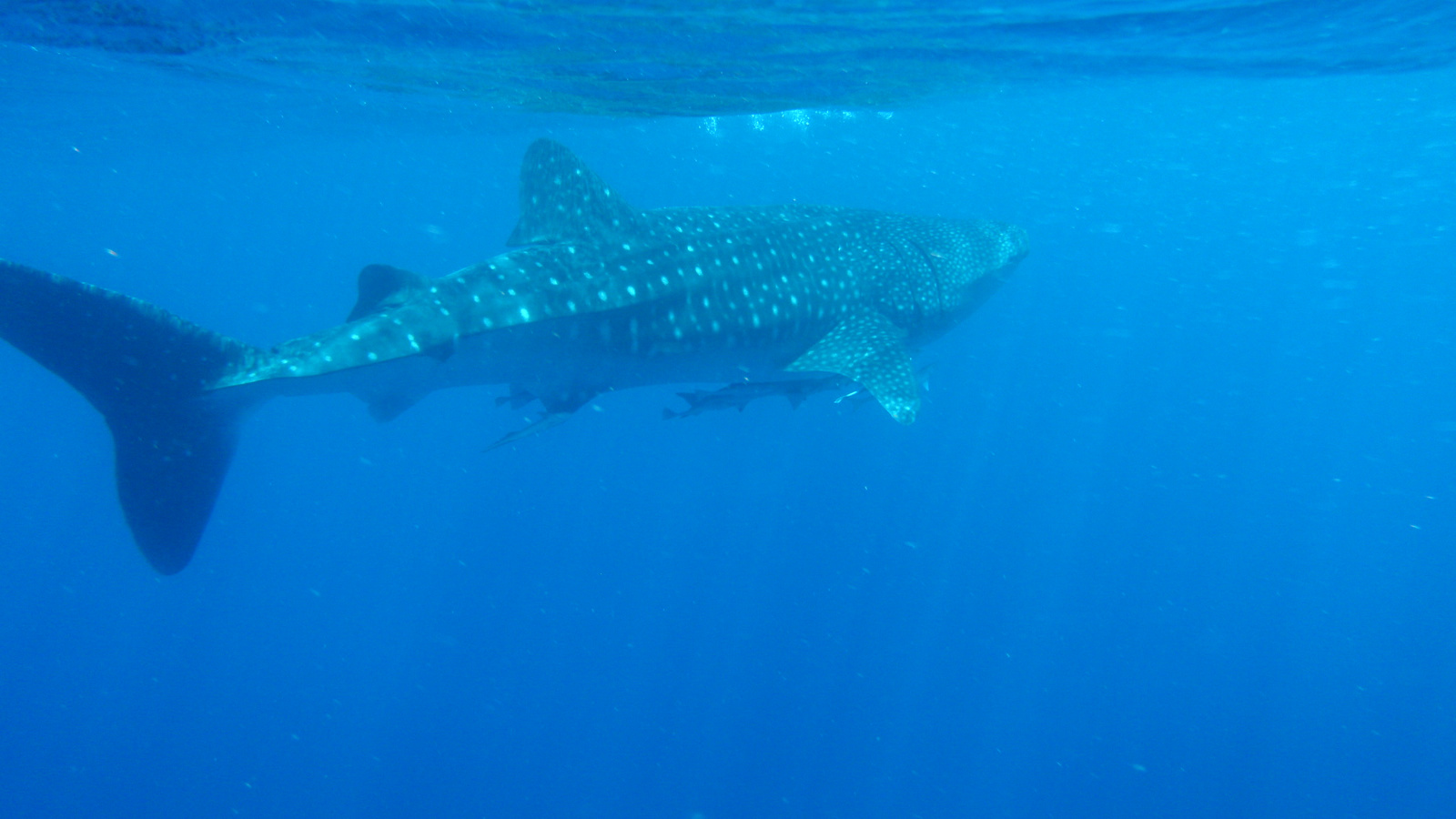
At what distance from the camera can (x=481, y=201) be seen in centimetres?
9150

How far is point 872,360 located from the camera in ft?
24.6

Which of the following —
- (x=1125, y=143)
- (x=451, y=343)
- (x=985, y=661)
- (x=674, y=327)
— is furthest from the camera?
(x=1125, y=143)

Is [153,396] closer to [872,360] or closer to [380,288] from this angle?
[380,288]

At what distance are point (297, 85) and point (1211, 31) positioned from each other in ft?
63.2

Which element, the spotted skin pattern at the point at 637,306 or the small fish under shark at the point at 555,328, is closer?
the small fish under shark at the point at 555,328

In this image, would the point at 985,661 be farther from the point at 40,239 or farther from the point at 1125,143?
the point at 40,239

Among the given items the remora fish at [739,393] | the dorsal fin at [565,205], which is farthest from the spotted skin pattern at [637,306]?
the remora fish at [739,393]

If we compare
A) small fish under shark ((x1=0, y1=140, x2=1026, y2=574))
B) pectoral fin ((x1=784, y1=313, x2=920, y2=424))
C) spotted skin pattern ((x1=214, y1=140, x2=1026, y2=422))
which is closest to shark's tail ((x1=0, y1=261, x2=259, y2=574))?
small fish under shark ((x1=0, y1=140, x2=1026, y2=574))

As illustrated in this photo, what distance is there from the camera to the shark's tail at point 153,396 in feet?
16.0

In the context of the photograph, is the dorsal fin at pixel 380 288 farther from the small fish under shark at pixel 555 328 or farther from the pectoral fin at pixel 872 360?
the pectoral fin at pixel 872 360

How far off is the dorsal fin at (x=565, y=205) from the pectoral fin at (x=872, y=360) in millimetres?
2156

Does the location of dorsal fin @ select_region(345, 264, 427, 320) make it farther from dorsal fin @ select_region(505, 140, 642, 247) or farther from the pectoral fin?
the pectoral fin

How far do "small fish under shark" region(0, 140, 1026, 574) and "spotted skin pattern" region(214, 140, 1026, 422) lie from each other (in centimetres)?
2

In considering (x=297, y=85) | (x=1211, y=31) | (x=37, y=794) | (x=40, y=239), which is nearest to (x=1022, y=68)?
(x=1211, y=31)
